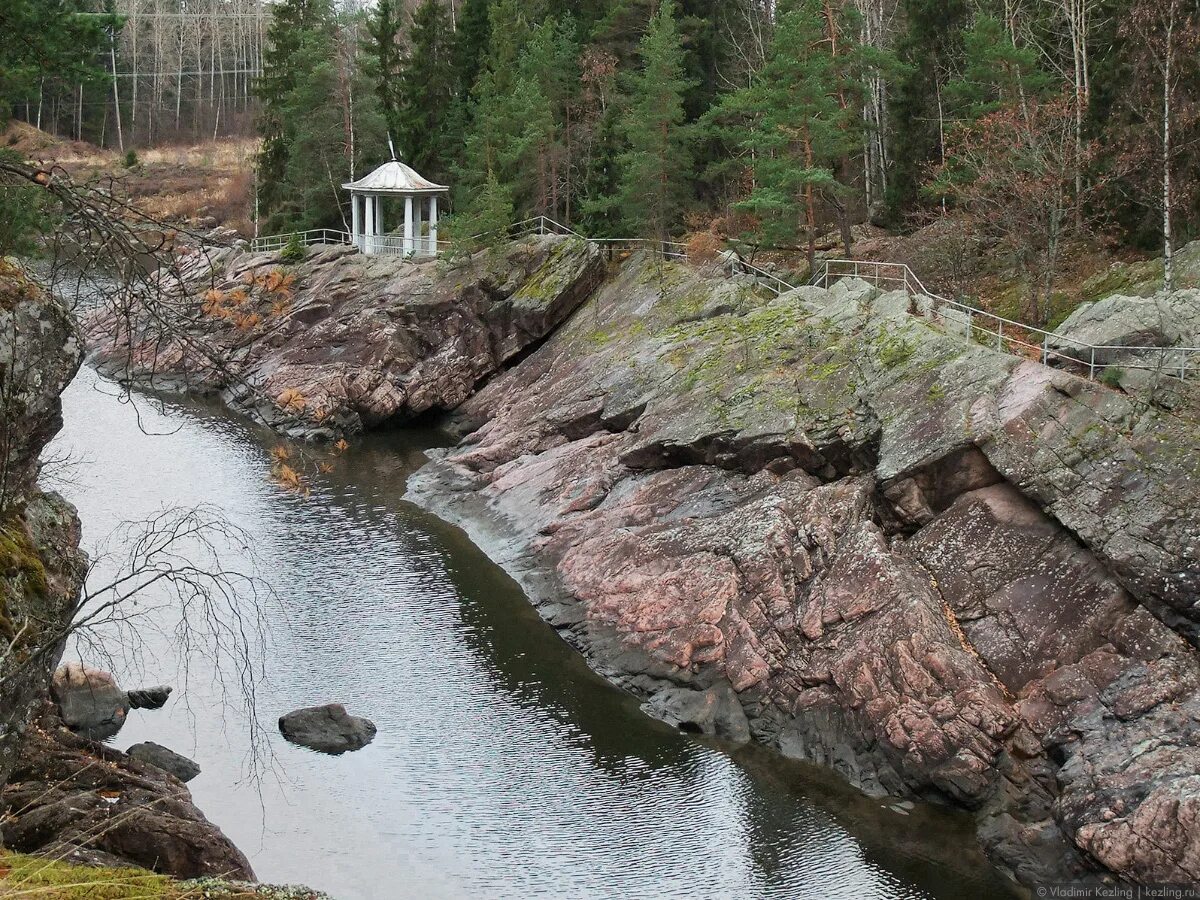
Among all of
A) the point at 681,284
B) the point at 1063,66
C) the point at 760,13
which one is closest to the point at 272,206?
the point at 760,13

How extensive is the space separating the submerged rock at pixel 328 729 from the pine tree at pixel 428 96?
47077mm

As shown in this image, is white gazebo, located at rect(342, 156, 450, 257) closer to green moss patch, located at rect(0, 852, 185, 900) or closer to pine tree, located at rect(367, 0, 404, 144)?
pine tree, located at rect(367, 0, 404, 144)

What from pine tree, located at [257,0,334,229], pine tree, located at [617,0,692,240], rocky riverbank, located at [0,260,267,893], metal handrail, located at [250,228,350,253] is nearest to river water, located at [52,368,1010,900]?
rocky riverbank, located at [0,260,267,893]

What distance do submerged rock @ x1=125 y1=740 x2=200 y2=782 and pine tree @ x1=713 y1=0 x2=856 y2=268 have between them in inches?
1090

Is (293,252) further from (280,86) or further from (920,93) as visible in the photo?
(920,93)

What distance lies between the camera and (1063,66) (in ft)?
168

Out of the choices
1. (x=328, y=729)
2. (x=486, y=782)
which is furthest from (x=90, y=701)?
(x=486, y=782)

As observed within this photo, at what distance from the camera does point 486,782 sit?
77.9 feet

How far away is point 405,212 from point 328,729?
134 feet

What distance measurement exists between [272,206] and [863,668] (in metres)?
58.0

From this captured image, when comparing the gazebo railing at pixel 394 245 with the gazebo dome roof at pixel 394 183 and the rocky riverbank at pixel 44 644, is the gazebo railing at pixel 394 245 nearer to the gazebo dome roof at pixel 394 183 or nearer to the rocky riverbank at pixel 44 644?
the gazebo dome roof at pixel 394 183

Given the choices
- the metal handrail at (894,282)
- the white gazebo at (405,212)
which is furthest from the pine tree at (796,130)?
the white gazebo at (405,212)

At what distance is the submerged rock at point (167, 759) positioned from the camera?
75.4ft

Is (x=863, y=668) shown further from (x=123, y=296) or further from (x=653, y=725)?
(x=123, y=296)
